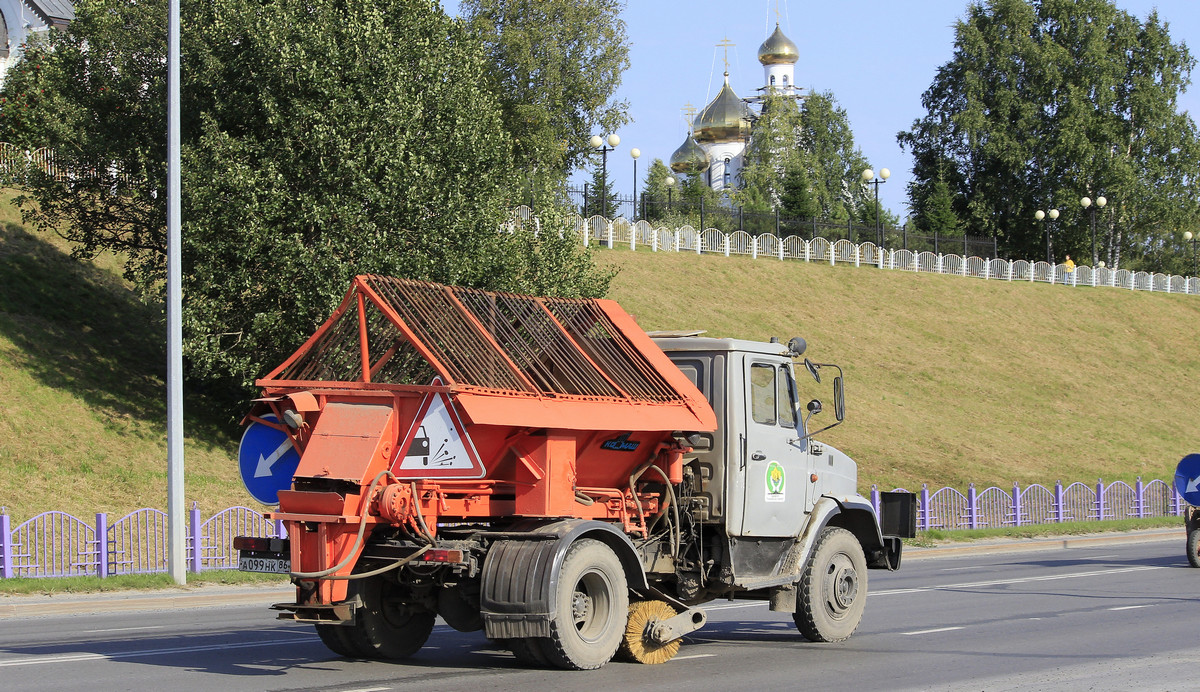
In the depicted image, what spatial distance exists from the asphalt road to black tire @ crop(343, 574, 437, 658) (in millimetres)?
151

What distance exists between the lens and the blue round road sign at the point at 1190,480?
20.0 meters

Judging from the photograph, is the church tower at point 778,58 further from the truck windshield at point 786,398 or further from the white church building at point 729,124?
the truck windshield at point 786,398

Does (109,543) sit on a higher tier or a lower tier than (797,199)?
lower

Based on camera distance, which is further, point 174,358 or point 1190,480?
point 1190,480

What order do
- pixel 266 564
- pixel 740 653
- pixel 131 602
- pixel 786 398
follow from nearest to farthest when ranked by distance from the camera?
pixel 266 564 < pixel 740 653 < pixel 786 398 < pixel 131 602

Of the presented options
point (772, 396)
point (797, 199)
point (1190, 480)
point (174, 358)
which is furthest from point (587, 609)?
point (797, 199)

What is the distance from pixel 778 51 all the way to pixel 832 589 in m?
111

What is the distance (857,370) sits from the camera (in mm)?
42062

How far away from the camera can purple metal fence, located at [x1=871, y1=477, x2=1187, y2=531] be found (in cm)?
2798

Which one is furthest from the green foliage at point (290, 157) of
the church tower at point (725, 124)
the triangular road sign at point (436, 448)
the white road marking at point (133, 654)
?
the church tower at point (725, 124)

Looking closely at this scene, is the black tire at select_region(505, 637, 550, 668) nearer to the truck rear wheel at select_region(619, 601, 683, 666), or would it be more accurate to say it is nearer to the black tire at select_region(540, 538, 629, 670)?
the black tire at select_region(540, 538, 629, 670)

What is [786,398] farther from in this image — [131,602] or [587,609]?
[131,602]

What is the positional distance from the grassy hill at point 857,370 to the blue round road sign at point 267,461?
41.5ft

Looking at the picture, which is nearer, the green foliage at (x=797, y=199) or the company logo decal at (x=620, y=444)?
the company logo decal at (x=620, y=444)
